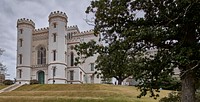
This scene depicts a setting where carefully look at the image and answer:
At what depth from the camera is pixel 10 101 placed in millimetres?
24062

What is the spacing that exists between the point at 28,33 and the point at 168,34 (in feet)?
151

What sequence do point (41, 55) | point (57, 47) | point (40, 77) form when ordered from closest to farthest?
point (57, 47) < point (40, 77) < point (41, 55)

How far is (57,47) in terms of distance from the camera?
50.5m

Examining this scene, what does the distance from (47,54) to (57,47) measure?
312 centimetres

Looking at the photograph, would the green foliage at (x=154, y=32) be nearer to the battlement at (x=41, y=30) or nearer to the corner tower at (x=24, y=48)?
the corner tower at (x=24, y=48)

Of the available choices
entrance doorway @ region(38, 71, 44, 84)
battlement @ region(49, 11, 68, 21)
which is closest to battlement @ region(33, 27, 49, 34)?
battlement @ region(49, 11, 68, 21)

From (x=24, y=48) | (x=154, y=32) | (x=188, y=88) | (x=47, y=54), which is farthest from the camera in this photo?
(x=24, y=48)

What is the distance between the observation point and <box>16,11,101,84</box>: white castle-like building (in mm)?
50375

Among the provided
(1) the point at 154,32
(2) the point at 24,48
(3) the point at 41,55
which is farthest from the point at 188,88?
(2) the point at 24,48

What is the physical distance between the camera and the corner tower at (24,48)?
52312mm

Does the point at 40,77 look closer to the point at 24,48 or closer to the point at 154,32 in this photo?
the point at 24,48

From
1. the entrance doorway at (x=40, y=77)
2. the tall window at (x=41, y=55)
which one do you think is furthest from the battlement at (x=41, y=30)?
the entrance doorway at (x=40, y=77)

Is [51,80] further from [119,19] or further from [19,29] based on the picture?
[119,19]

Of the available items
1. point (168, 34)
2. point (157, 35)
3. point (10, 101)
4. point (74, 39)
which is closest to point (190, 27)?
point (168, 34)
